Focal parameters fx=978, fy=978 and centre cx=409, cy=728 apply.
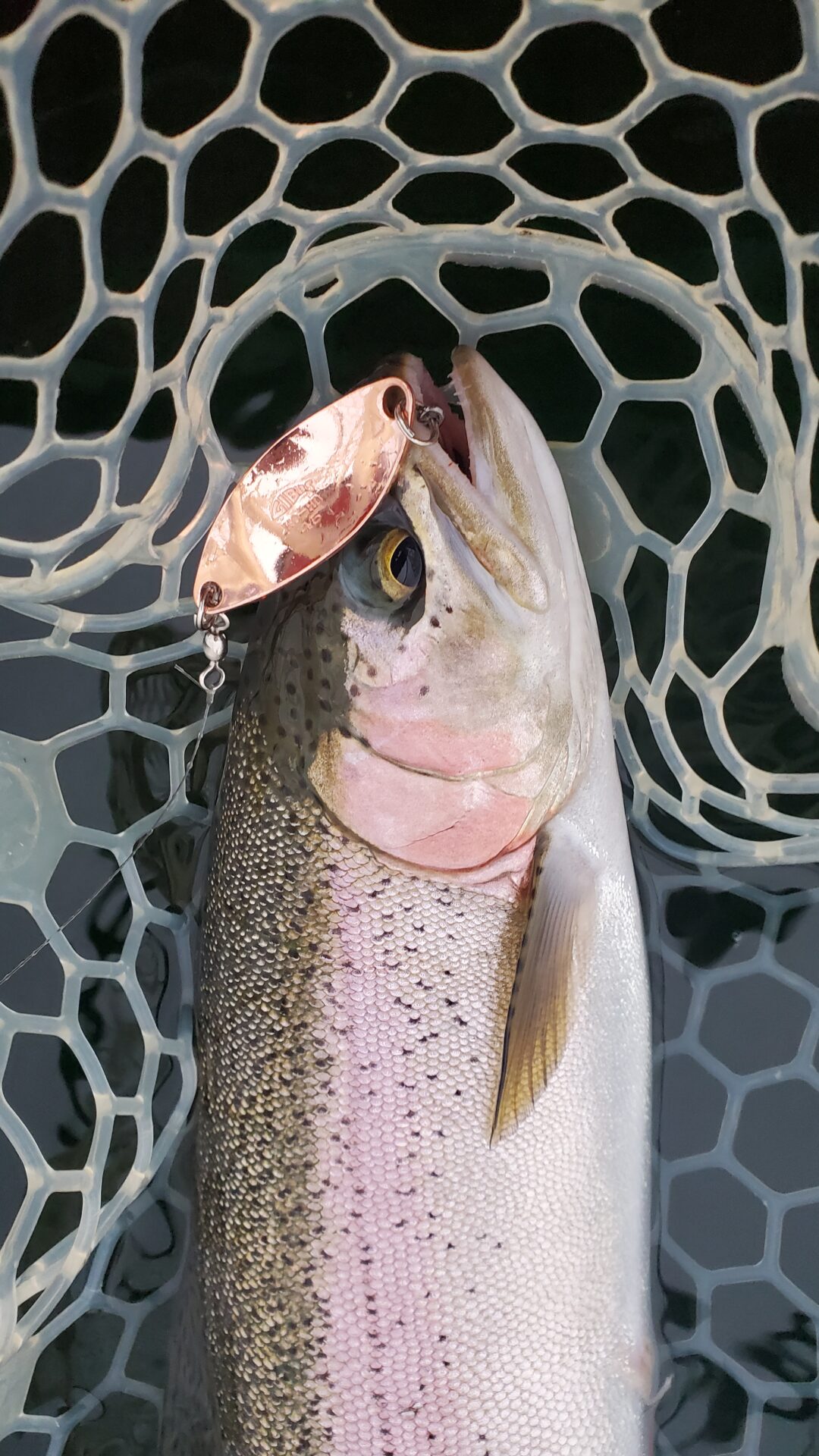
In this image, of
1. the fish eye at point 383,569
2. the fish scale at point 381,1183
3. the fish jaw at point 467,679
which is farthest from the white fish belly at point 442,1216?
the fish eye at point 383,569

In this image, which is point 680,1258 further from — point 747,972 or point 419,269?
point 419,269

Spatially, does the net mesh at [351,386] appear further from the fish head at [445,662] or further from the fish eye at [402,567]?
the fish eye at [402,567]

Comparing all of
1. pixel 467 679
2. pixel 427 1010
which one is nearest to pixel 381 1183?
pixel 427 1010

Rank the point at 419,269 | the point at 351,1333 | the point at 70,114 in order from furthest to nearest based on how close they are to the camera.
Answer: the point at 419,269
the point at 70,114
the point at 351,1333

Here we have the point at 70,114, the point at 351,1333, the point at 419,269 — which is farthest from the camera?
the point at 419,269

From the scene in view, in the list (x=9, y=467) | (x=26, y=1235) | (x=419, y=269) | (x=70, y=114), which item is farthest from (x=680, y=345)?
(x=26, y=1235)

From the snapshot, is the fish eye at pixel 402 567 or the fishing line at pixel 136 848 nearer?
the fish eye at pixel 402 567

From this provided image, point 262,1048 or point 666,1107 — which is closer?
point 262,1048

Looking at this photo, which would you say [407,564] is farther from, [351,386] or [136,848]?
[136,848]
